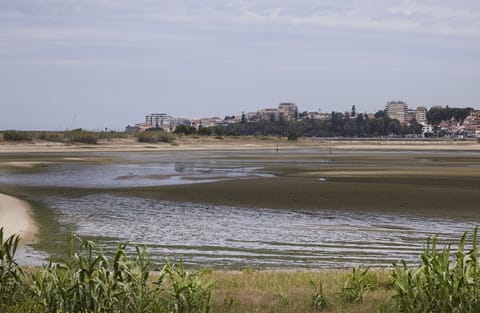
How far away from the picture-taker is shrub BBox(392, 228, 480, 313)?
784 cm

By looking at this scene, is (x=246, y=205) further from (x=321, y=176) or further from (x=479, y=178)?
(x=479, y=178)

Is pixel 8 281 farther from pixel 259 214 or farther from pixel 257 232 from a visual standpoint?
pixel 259 214

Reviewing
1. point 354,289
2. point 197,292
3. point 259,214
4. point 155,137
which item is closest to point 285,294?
point 354,289

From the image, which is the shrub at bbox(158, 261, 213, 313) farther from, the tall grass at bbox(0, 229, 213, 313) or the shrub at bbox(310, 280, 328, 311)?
the shrub at bbox(310, 280, 328, 311)

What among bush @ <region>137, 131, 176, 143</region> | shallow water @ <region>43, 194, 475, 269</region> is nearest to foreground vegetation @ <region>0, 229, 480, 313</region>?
shallow water @ <region>43, 194, 475, 269</region>

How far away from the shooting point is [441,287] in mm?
7879

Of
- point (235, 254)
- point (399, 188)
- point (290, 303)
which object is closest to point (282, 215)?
point (235, 254)

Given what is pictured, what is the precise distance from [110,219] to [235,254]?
785cm

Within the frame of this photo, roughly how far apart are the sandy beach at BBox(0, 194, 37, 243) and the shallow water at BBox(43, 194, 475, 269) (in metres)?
1.25

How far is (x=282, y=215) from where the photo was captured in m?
24.2

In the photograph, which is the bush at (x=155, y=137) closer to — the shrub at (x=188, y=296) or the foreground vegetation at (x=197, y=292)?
the foreground vegetation at (x=197, y=292)

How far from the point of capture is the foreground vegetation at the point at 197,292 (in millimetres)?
7977

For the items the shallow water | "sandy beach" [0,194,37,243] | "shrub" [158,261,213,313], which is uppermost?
"shrub" [158,261,213,313]

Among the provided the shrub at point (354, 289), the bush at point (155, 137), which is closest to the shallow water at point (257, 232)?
the shrub at point (354, 289)
